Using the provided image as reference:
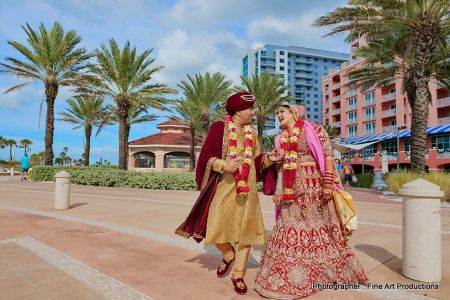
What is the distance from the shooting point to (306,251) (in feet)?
9.53

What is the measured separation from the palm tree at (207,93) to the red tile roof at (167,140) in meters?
6.89

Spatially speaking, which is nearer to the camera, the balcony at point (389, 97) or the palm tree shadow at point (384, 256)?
the palm tree shadow at point (384, 256)

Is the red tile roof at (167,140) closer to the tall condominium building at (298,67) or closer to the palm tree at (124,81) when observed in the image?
the palm tree at (124,81)

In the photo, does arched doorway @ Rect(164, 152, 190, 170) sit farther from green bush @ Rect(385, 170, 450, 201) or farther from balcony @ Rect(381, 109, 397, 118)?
balcony @ Rect(381, 109, 397, 118)

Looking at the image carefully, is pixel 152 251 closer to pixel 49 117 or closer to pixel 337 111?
pixel 49 117

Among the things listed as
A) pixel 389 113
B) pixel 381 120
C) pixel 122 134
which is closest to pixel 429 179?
pixel 122 134

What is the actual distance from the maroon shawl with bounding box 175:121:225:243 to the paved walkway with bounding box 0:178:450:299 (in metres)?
0.55

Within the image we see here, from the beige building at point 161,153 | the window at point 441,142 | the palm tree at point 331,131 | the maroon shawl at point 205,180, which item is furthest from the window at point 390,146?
the maroon shawl at point 205,180

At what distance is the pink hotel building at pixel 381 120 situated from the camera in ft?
114

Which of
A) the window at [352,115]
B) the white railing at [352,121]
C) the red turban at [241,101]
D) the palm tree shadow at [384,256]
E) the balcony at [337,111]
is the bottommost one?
the palm tree shadow at [384,256]

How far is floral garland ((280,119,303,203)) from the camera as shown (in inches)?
117

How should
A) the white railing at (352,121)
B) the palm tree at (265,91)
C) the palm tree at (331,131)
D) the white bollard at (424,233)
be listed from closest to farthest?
the white bollard at (424,233) → the palm tree at (265,91) → the palm tree at (331,131) → the white railing at (352,121)

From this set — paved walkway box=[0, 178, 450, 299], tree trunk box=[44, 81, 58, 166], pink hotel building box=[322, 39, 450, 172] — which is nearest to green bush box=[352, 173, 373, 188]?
pink hotel building box=[322, 39, 450, 172]

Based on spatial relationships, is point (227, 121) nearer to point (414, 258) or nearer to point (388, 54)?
point (414, 258)
